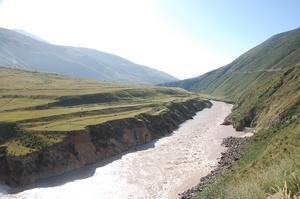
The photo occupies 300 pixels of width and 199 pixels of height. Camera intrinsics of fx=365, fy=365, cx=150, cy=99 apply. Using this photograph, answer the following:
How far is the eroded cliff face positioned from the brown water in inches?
120

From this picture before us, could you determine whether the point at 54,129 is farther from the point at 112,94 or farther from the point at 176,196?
the point at 112,94

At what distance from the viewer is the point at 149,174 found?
194ft

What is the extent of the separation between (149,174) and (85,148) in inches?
670

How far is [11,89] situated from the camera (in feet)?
422

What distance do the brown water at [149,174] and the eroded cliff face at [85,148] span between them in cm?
306

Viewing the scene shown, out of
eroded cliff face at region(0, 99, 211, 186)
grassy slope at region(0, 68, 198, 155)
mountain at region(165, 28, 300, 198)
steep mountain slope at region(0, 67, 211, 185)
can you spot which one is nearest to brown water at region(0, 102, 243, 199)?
eroded cliff face at region(0, 99, 211, 186)

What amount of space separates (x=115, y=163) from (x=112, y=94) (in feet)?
236

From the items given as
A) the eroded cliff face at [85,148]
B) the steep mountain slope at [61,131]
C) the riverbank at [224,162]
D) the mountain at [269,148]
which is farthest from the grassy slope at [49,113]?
the mountain at [269,148]

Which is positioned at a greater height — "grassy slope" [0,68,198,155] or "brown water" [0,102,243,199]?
"grassy slope" [0,68,198,155]

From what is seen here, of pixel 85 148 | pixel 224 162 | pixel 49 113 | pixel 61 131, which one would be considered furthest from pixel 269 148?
pixel 49 113

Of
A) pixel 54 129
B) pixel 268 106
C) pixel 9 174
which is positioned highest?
pixel 268 106

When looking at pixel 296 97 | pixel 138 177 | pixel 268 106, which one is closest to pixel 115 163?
pixel 138 177

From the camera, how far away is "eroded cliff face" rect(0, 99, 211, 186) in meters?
58.7

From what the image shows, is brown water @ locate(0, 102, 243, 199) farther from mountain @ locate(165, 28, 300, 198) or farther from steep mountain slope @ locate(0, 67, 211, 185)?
mountain @ locate(165, 28, 300, 198)
